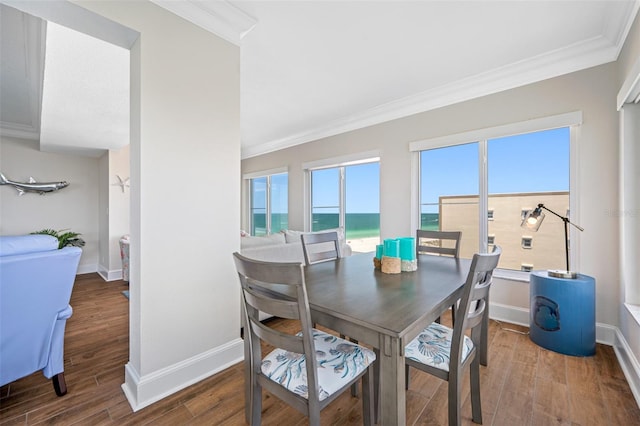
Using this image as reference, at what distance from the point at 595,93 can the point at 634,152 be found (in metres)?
0.69

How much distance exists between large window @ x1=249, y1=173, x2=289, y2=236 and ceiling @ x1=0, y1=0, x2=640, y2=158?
Answer: 2249 millimetres

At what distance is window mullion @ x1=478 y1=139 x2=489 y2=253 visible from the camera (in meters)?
2.96

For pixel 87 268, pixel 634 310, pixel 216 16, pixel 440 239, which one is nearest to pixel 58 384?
pixel 216 16

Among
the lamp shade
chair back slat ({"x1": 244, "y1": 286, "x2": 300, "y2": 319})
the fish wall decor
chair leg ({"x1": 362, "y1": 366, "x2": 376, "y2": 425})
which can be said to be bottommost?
chair leg ({"x1": 362, "y1": 366, "x2": 376, "y2": 425})

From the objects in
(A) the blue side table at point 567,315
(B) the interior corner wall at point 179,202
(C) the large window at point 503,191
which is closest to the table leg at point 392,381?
(B) the interior corner wall at point 179,202

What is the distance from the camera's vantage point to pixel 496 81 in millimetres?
2758

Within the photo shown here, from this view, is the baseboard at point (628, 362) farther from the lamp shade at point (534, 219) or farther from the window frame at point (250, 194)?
the window frame at point (250, 194)

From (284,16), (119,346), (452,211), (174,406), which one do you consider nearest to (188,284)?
(174,406)

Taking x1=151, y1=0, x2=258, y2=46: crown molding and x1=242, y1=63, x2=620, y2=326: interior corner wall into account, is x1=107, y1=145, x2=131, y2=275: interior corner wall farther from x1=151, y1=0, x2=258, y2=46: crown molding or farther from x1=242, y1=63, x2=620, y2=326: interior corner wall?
x1=242, y1=63, x2=620, y2=326: interior corner wall

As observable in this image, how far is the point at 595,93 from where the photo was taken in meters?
2.31

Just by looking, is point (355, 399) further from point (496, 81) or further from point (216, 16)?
point (496, 81)

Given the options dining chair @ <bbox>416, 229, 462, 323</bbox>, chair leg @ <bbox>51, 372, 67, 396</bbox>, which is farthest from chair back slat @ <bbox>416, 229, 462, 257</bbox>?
chair leg @ <bbox>51, 372, 67, 396</bbox>

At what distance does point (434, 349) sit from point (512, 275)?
2099 mm

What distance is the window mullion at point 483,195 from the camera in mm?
2961
